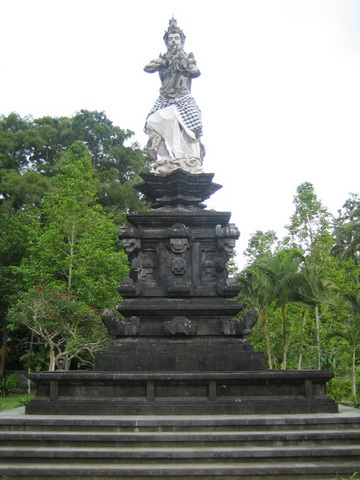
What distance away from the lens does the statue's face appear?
38.4ft

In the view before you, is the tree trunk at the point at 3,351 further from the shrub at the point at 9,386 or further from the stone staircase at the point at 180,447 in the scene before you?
the stone staircase at the point at 180,447

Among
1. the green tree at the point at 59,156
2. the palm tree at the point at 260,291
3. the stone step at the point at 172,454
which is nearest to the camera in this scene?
the stone step at the point at 172,454

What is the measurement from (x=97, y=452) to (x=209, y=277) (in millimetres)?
4384

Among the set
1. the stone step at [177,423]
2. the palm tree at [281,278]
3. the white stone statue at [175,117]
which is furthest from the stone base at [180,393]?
the palm tree at [281,278]

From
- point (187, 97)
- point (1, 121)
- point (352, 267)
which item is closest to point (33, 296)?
point (187, 97)

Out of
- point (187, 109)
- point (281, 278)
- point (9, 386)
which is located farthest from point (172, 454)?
point (9, 386)

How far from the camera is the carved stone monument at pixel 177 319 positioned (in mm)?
7379

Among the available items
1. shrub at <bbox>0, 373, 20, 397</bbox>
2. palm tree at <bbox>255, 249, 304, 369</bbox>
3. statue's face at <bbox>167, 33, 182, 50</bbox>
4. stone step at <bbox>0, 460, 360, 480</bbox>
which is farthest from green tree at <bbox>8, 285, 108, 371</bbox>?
stone step at <bbox>0, 460, 360, 480</bbox>

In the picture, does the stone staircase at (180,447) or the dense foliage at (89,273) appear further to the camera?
the dense foliage at (89,273)

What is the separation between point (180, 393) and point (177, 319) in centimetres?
164

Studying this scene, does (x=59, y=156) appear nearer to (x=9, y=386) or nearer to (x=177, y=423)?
(x=9, y=386)

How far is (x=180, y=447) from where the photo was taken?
21.0 feet

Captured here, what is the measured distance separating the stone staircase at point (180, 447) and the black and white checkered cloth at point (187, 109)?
6752mm

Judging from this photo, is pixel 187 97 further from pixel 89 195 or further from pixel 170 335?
pixel 89 195
